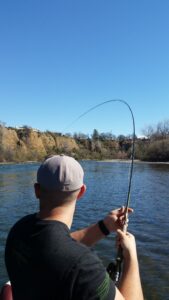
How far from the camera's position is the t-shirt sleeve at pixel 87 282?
177 cm

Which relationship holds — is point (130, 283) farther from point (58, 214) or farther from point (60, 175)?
point (60, 175)

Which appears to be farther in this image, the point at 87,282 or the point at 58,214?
the point at 58,214

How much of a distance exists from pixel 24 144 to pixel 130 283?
122015 millimetres

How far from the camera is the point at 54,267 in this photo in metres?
1.83

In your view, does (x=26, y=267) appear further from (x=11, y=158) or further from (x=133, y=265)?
(x=11, y=158)

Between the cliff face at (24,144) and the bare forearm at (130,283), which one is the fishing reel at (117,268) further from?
the cliff face at (24,144)

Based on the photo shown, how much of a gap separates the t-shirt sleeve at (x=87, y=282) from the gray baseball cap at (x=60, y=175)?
0.42 m

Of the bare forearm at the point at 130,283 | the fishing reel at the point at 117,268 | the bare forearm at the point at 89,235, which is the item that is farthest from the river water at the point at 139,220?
the bare forearm at the point at 130,283

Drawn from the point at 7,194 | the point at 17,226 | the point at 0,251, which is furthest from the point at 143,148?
the point at 17,226

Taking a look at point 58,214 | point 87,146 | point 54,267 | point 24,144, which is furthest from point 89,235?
point 87,146

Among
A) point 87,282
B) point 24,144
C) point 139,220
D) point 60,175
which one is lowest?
A: point 139,220

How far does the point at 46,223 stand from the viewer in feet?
6.61

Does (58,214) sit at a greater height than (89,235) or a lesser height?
greater

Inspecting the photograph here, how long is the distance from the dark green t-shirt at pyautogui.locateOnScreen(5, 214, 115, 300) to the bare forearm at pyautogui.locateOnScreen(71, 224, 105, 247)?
810mm
